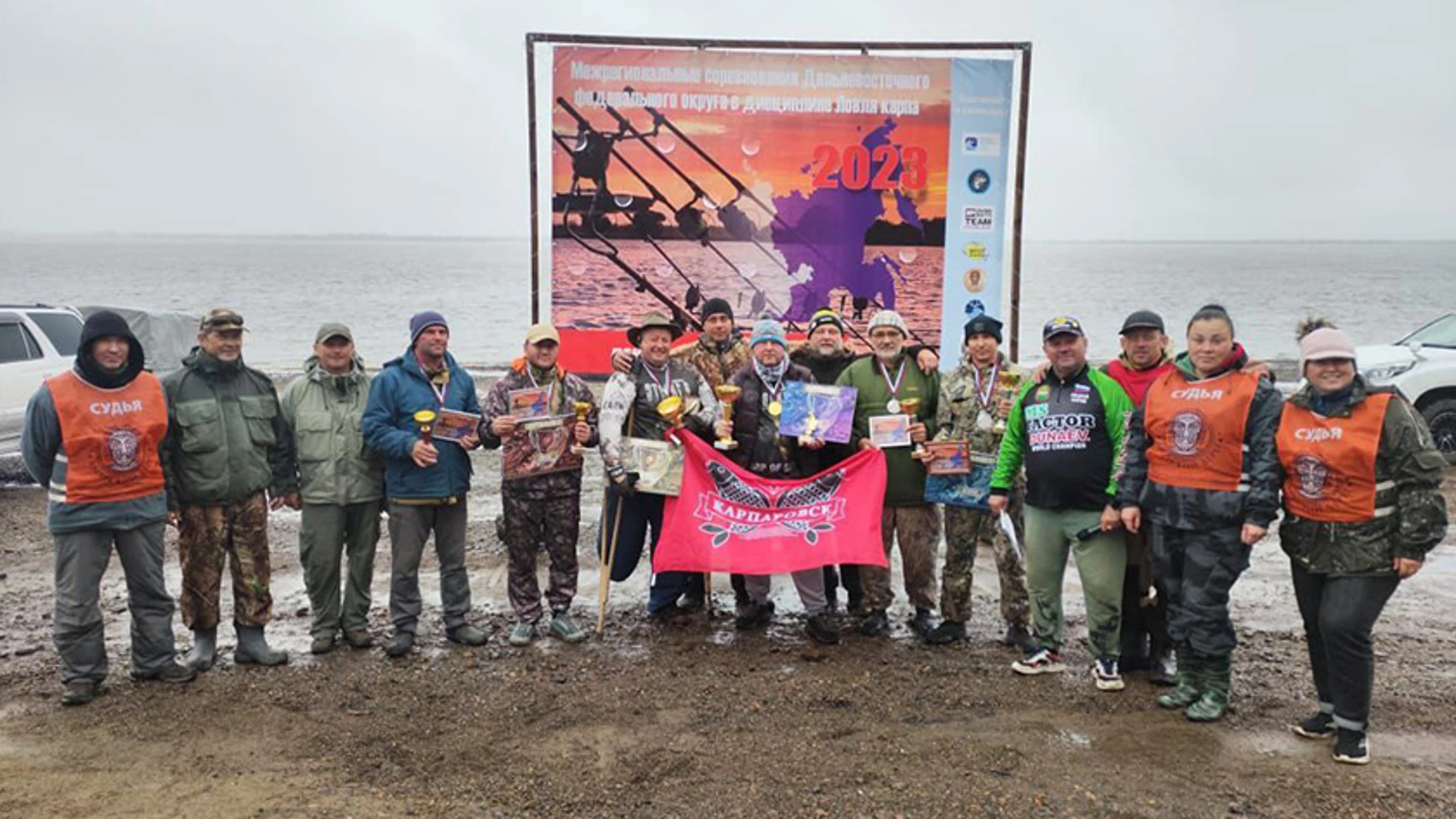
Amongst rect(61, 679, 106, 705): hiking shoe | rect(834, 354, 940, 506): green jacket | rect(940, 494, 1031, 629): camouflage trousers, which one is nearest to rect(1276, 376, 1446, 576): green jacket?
rect(940, 494, 1031, 629): camouflage trousers

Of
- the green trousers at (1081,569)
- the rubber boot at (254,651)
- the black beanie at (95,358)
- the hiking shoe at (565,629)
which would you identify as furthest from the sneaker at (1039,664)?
the black beanie at (95,358)

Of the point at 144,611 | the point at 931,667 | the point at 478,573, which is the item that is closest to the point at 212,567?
the point at 144,611

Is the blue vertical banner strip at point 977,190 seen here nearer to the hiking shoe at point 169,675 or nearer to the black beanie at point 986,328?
the black beanie at point 986,328

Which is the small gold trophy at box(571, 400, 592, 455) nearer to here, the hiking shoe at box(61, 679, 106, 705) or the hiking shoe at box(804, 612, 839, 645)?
the hiking shoe at box(804, 612, 839, 645)

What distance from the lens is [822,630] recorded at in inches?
224

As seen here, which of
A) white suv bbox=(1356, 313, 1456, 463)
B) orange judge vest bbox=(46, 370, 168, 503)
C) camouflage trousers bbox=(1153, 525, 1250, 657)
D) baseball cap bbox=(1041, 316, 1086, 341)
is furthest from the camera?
white suv bbox=(1356, 313, 1456, 463)

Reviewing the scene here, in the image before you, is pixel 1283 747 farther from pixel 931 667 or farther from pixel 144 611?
pixel 144 611

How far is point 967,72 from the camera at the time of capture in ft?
28.3

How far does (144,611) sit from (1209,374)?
5.67 meters

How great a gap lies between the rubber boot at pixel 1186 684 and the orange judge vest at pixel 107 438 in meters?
5.40

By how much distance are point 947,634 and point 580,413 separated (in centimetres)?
259

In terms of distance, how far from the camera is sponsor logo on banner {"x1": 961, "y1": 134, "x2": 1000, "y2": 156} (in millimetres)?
8672

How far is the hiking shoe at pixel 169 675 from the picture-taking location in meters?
5.17

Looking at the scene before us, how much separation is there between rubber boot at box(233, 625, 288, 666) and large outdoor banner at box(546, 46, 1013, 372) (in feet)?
13.1
